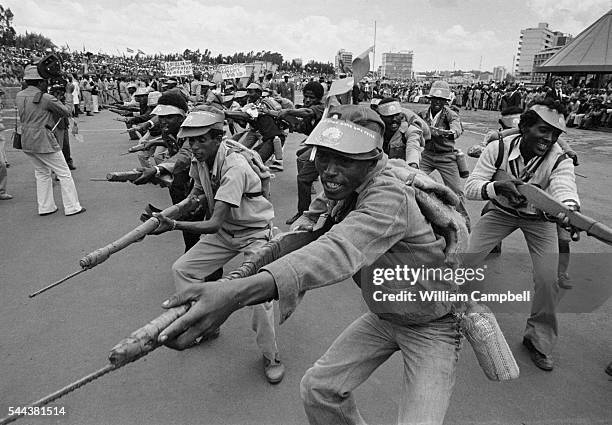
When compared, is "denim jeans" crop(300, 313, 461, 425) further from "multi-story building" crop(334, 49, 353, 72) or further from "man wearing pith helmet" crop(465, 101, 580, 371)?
"multi-story building" crop(334, 49, 353, 72)

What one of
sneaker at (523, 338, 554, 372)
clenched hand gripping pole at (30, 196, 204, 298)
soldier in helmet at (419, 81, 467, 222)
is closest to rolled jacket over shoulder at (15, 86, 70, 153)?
clenched hand gripping pole at (30, 196, 204, 298)

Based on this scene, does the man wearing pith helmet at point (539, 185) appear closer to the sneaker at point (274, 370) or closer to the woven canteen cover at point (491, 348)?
the woven canteen cover at point (491, 348)

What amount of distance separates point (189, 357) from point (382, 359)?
1.82 m

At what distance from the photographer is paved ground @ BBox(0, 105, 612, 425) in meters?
2.86

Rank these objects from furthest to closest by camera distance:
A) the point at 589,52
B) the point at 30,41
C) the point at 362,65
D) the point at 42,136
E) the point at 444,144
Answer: the point at 30,41 → the point at 589,52 → the point at 42,136 → the point at 444,144 → the point at 362,65

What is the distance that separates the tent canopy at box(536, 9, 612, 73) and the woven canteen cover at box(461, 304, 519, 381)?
810 inches

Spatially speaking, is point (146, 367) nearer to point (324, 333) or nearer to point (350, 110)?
point (324, 333)

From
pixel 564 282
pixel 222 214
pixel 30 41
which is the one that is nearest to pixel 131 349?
pixel 222 214

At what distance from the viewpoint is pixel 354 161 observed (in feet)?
5.89

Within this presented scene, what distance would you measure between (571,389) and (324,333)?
1908 mm

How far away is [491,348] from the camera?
1976 millimetres

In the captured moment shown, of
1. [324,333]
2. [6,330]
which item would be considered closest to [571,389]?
[324,333]

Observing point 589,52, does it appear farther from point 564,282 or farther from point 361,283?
point 361,283

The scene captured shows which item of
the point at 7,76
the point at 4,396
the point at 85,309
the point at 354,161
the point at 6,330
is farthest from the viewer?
the point at 7,76
